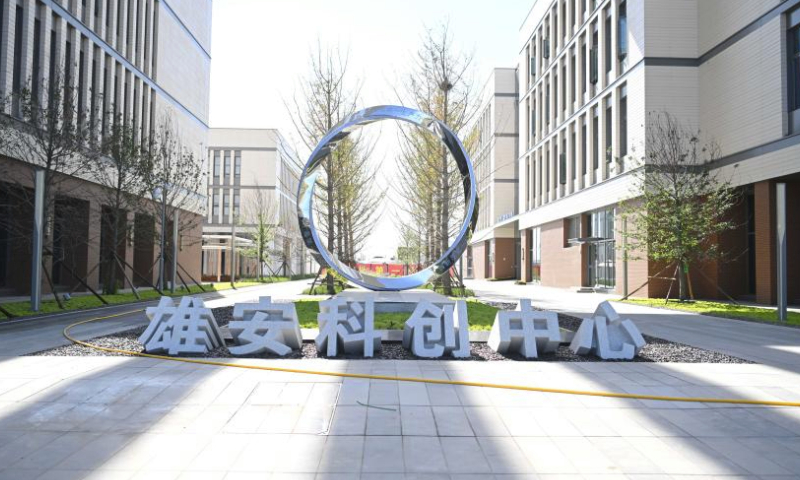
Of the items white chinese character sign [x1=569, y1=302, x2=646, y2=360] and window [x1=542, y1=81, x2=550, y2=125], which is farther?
window [x1=542, y1=81, x2=550, y2=125]

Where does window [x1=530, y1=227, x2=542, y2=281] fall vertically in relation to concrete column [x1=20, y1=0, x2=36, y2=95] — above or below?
below

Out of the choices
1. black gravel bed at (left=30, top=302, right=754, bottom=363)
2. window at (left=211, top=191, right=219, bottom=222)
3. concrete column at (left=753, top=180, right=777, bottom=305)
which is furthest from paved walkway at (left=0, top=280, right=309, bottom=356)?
window at (left=211, top=191, right=219, bottom=222)

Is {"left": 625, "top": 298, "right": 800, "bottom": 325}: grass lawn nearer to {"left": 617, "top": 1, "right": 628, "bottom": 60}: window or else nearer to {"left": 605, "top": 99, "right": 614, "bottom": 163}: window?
{"left": 605, "top": 99, "right": 614, "bottom": 163}: window

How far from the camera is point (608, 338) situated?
8297mm

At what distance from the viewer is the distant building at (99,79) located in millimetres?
18812

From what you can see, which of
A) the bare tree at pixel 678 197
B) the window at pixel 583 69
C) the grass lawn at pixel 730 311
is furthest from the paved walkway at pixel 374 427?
the window at pixel 583 69

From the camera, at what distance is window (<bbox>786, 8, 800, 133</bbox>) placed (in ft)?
59.4

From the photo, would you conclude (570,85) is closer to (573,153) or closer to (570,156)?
(573,153)

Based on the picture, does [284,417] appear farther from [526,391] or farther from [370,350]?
[370,350]

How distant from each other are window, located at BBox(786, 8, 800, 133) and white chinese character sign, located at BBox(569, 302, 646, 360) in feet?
46.5

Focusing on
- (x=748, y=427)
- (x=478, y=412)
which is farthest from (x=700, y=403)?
(x=478, y=412)

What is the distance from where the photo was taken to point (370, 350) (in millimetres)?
8008

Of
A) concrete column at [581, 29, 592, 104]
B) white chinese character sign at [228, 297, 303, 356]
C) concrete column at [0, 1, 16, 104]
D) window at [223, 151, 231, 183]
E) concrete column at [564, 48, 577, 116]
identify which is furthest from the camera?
window at [223, 151, 231, 183]

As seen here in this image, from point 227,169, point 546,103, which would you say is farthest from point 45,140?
point 227,169
